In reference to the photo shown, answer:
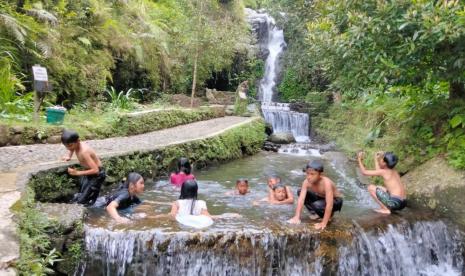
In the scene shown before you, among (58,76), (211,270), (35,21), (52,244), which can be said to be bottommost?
(211,270)

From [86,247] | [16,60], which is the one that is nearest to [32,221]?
[86,247]

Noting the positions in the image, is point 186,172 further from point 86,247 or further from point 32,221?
point 32,221

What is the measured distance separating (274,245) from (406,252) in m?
2.25

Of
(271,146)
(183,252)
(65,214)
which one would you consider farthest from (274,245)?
(271,146)

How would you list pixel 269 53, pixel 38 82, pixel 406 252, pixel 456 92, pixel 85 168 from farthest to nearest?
pixel 269 53 → pixel 38 82 → pixel 456 92 → pixel 85 168 → pixel 406 252

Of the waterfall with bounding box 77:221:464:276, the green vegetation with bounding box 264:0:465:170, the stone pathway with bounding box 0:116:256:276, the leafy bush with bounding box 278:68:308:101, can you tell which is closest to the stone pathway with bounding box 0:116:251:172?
the stone pathway with bounding box 0:116:256:276

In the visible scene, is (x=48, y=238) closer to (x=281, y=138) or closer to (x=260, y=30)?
(x=281, y=138)

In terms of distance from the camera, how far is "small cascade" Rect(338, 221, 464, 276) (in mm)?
6027

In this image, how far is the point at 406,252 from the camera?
6398 mm

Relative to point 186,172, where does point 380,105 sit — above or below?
above

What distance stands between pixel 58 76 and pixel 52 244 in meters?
7.93

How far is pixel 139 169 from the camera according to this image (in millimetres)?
8789

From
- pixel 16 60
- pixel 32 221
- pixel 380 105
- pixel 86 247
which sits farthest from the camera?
pixel 380 105

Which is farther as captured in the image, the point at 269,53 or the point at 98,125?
the point at 269,53
